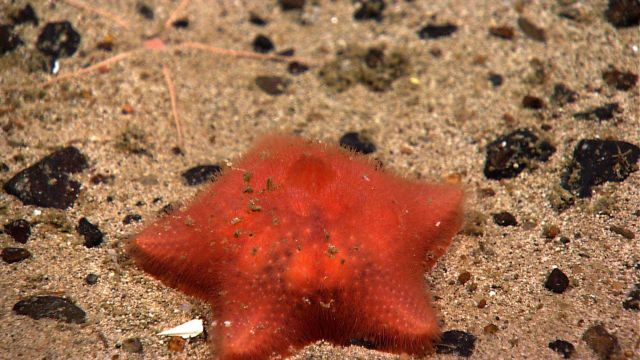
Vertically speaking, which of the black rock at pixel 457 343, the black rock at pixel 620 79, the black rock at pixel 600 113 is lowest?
the black rock at pixel 457 343

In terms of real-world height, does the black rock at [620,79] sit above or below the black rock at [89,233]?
above

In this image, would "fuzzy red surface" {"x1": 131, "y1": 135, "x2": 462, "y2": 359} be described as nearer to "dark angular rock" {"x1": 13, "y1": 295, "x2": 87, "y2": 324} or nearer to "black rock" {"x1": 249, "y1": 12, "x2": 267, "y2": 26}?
"dark angular rock" {"x1": 13, "y1": 295, "x2": 87, "y2": 324}

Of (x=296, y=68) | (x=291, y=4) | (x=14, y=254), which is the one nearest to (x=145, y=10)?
(x=291, y=4)

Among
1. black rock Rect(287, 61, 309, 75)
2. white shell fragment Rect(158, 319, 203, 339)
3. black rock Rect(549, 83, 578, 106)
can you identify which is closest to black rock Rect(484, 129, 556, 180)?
black rock Rect(549, 83, 578, 106)

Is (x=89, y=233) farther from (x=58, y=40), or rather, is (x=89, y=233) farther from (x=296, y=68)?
(x=296, y=68)

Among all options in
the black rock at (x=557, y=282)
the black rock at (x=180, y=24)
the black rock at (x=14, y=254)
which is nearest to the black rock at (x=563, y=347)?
the black rock at (x=557, y=282)

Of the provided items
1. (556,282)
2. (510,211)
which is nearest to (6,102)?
(510,211)

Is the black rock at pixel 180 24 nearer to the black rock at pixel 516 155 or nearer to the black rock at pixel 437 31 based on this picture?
the black rock at pixel 437 31
